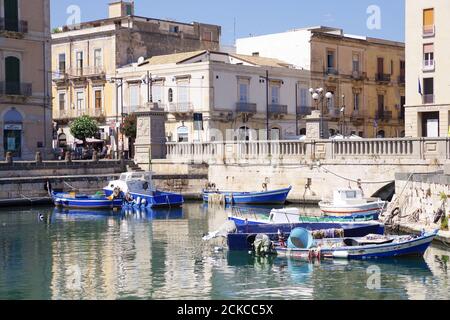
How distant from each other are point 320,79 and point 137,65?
15782 millimetres

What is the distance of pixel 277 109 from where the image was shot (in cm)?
6719

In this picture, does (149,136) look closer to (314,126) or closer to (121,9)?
(314,126)

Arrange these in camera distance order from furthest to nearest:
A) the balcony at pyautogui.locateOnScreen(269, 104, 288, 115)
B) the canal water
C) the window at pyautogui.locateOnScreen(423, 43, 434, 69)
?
the balcony at pyautogui.locateOnScreen(269, 104, 288, 115) < the window at pyautogui.locateOnScreen(423, 43, 434, 69) < the canal water

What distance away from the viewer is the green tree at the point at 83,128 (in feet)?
209

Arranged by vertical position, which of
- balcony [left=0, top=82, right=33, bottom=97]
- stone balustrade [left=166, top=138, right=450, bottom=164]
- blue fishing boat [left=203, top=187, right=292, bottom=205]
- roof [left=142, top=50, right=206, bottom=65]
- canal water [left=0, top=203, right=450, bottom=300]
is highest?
roof [left=142, top=50, right=206, bottom=65]

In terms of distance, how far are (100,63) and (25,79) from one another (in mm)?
15370

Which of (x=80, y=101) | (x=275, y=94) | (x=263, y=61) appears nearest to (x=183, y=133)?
(x=275, y=94)

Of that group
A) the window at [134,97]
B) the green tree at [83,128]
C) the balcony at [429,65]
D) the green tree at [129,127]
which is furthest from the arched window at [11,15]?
the balcony at [429,65]

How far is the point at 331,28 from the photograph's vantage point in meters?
78.3

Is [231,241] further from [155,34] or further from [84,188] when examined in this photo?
[155,34]

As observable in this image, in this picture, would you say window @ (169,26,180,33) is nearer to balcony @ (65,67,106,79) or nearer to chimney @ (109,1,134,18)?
chimney @ (109,1,134,18)

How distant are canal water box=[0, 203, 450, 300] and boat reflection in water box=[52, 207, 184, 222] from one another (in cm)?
619

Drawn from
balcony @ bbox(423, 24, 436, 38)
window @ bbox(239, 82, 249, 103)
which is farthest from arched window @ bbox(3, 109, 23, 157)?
balcony @ bbox(423, 24, 436, 38)

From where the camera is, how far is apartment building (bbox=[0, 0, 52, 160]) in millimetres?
51781
